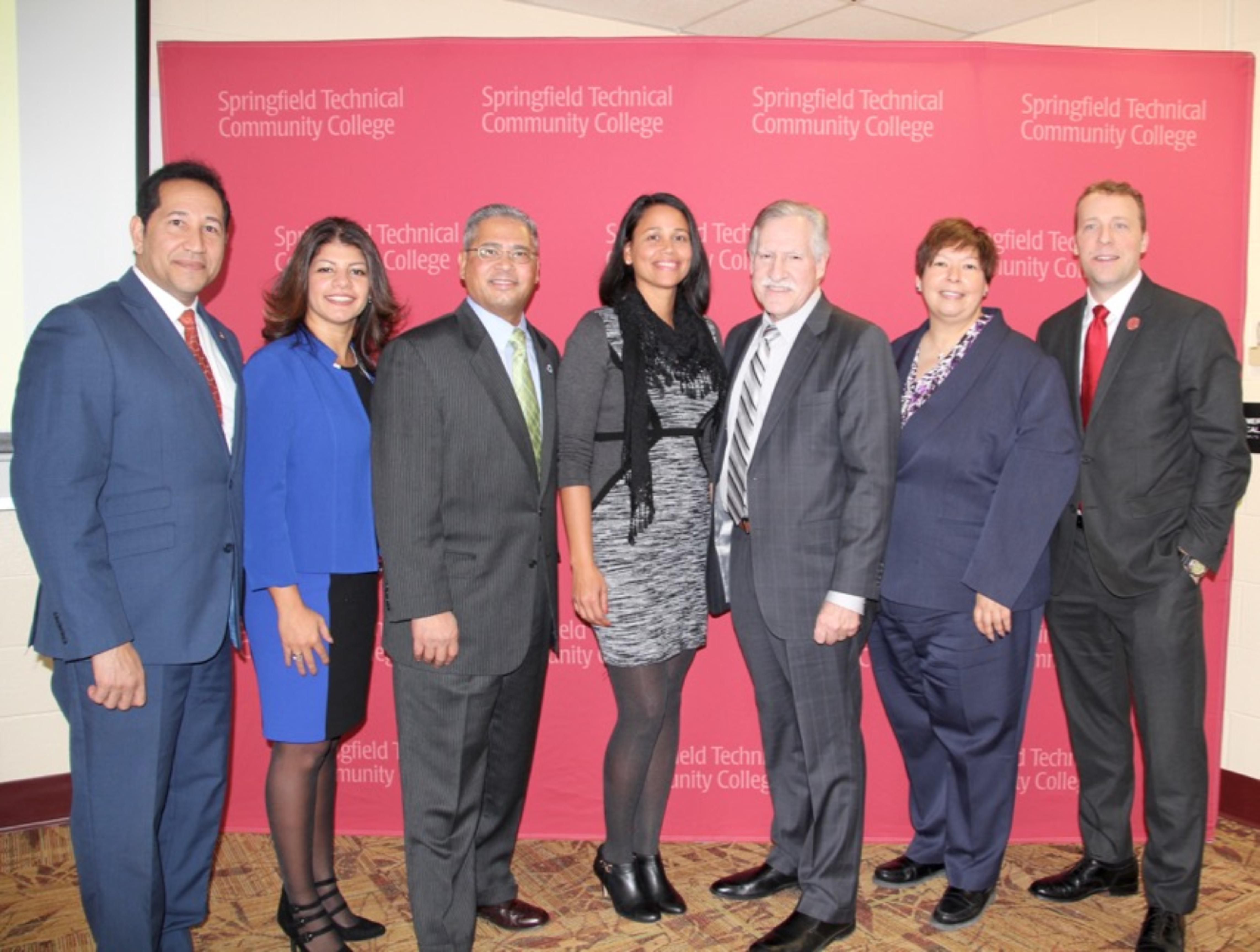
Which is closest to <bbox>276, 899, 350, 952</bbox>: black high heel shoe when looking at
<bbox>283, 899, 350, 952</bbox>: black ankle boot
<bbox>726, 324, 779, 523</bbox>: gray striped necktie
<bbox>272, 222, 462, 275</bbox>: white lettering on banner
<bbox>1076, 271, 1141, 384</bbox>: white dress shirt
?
<bbox>283, 899, 350, 952</bbox>: black ankle boot

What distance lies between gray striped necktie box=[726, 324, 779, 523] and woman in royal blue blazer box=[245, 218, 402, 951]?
956 mm

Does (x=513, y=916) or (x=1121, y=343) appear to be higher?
(x=1121, y=343)

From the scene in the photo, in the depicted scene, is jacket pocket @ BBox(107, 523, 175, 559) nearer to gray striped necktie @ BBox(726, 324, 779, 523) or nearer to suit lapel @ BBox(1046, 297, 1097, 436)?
gray striped necktie @ BBox(726, 324, 779, 523)

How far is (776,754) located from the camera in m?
2.69

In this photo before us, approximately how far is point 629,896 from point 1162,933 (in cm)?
146

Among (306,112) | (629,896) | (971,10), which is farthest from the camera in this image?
(971,10)

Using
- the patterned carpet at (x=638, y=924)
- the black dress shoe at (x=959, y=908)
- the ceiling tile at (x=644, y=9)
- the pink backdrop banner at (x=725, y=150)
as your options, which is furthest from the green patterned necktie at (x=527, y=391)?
the ceiling tile at (x=644, y=9)

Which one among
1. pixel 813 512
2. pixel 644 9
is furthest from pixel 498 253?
pixel 644 9

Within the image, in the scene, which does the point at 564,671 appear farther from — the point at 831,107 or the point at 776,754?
the point at 831,107

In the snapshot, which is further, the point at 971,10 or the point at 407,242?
the point at 971,10

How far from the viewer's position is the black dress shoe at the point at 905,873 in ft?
9.40

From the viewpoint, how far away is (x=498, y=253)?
2.29m

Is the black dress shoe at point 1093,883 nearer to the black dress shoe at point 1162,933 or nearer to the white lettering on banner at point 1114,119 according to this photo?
the black dress shoe at point 1162,933

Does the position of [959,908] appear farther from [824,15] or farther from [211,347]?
[824,15]
